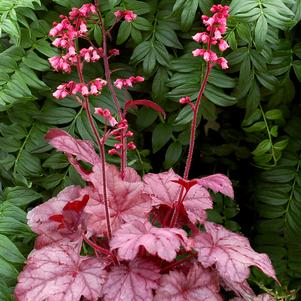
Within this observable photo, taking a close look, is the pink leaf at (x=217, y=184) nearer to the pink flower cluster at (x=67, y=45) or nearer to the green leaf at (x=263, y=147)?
the pink flower cluster at (x=67, y=45)

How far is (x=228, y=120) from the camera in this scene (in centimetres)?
201

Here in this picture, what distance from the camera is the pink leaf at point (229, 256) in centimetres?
121

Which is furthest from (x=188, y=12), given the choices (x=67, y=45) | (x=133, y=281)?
(x=133, y=281)

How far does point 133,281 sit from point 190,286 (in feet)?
0.43

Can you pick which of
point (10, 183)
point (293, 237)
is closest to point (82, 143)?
point (10, 183)

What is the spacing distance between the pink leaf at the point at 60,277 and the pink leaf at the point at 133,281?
21 millimetres

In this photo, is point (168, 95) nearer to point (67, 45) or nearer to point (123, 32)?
point (123, 32)

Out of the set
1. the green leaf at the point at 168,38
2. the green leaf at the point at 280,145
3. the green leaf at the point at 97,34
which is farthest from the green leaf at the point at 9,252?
the green leaf at the point at 280,145

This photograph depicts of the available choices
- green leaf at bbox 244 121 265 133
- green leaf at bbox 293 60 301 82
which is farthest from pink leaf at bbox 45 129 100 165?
green leaf at bbox 293 60 301 82

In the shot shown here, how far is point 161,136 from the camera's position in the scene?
70.7 inches

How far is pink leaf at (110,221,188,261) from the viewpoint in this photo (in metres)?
1.16

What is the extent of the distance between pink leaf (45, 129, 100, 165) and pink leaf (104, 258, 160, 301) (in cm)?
28

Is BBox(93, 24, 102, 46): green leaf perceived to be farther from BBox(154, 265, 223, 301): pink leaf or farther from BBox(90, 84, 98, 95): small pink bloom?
BBox(154, 265, 223, 301): pink leaf

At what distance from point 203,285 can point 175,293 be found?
0.24 feet
